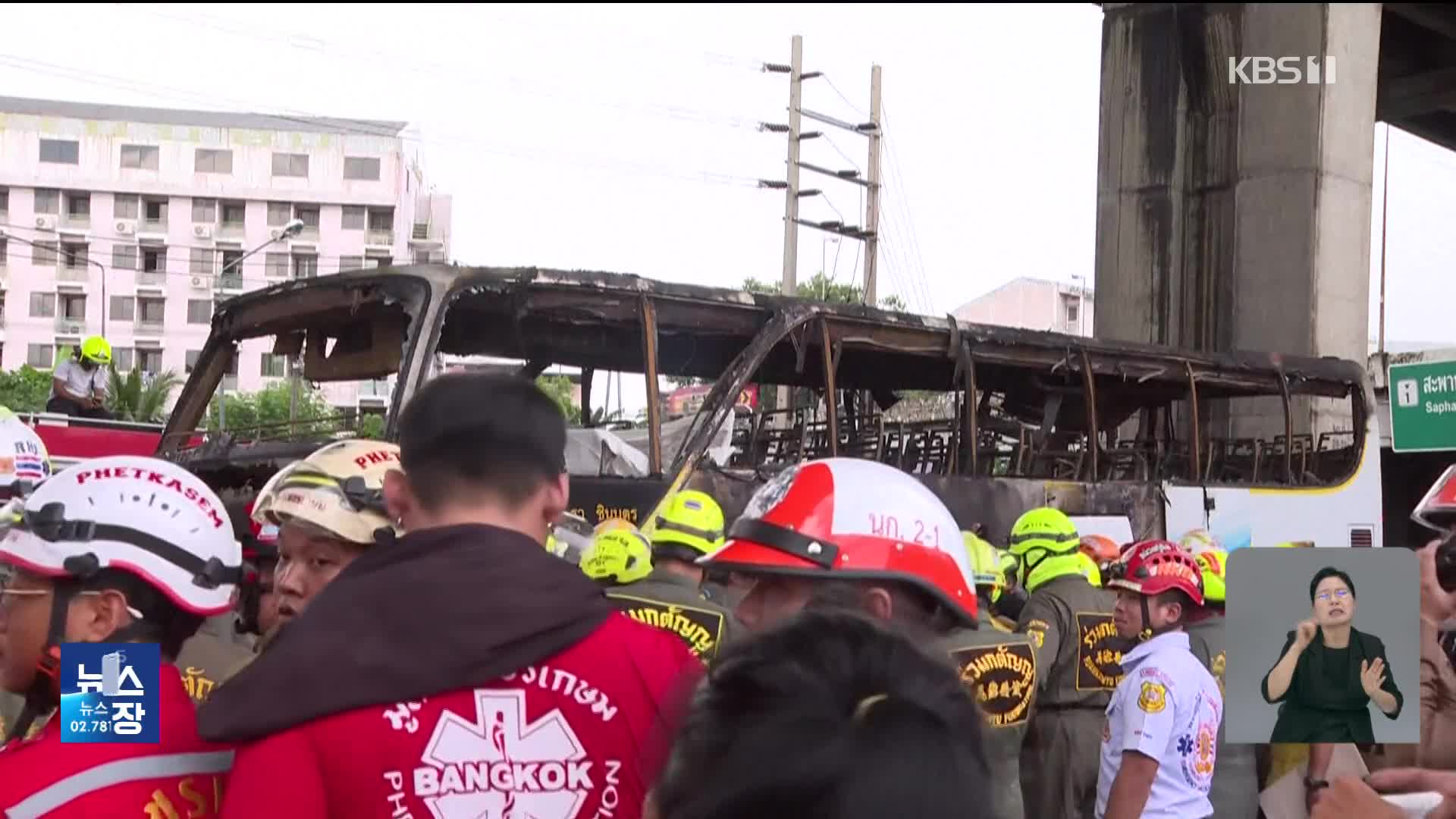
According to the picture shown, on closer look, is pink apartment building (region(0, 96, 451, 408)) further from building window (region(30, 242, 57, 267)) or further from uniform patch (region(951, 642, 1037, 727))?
uniform patch (region(951, 642, 1037, 727))

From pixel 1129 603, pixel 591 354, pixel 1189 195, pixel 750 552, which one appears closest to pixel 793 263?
pixel 1189 195

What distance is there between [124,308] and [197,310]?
3.62m

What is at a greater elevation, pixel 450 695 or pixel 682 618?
pixel 450 695

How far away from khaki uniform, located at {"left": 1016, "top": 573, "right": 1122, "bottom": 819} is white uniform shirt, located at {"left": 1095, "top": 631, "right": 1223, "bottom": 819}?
125 centimetres

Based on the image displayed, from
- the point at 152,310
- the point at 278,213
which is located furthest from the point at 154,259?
the point at 278,213

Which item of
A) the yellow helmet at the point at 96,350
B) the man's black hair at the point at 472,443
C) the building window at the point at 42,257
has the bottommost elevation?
the man's black hair at the point at 472,443

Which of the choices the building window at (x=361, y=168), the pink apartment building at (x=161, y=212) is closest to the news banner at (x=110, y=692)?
the pink apartment building at (x=161, y=212)

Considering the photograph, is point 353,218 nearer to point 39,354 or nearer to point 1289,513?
point 39,354

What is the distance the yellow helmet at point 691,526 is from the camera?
5.32 metres

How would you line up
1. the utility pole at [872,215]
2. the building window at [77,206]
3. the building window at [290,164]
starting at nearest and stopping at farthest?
the utility pole at [872,215] → the building window at [77,206] → the building window at [290,164]

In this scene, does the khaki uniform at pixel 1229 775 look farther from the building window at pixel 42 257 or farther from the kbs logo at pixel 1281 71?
the building window at pixel 42 257

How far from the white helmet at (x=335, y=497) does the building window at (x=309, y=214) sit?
240ft

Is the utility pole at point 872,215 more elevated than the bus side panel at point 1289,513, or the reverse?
the utility pole at point 872,215

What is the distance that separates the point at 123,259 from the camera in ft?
239
